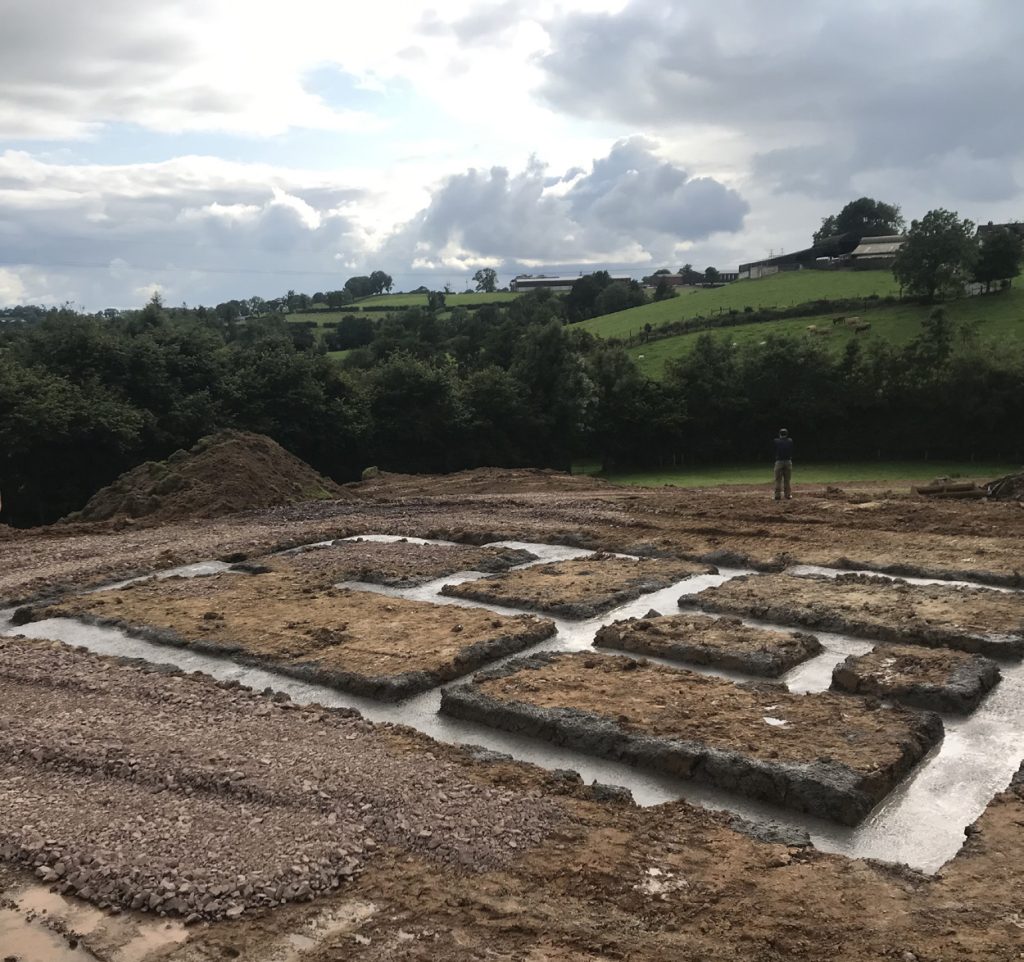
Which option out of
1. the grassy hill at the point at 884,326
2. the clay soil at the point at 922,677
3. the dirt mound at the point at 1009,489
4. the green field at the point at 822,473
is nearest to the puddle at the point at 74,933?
the clay soil at the point at 922,677

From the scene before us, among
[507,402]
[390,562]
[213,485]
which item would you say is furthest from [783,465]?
[507,402]

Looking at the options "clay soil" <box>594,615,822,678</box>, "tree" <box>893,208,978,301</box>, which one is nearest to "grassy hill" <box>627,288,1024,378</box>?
"tree" <box>893,208,978,301</box>

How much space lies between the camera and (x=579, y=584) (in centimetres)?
1270

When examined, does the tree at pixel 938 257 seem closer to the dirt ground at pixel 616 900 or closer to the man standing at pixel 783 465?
the man standing at pixel 783 465

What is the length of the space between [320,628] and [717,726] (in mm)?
5480

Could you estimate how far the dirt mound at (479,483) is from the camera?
79.5 feet

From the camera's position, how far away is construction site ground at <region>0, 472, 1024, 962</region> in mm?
4828

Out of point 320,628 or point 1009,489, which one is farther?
point 1009,489

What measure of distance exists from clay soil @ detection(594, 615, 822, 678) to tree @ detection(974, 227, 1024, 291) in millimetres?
47553

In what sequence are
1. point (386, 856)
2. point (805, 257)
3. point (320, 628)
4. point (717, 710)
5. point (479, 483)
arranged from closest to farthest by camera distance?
point (386, 856), point (717, 710), point (320, 628), point (479, 483), point (805, 257)

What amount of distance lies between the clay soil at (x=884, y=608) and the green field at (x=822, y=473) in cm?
1631

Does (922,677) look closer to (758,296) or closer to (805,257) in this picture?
(758,296)

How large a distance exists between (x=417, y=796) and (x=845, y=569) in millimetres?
9189

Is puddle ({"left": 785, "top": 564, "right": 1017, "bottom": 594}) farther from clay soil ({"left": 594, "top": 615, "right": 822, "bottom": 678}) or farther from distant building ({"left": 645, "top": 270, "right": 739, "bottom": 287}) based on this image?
distant building ({"left": 645, "top": 270, "right": 739, "bottom": 287})
